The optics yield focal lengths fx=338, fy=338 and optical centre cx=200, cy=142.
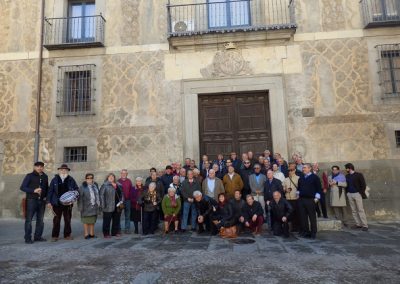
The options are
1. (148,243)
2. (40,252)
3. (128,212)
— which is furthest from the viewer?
(128,212)

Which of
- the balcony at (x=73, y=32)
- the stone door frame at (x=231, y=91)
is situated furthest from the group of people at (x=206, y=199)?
the balcony at (x=73, y=32)

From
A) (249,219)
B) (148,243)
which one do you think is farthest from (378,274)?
(148,243)

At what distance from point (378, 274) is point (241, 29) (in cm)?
835

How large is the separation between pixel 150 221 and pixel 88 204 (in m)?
1.48

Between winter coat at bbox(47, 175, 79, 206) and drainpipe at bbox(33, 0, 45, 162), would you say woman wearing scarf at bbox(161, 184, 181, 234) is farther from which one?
drainpipe at bbox(33, 0, 45, 162)

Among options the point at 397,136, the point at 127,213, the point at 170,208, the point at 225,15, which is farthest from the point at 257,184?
the point at 225,15

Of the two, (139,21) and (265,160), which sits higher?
(139,21)

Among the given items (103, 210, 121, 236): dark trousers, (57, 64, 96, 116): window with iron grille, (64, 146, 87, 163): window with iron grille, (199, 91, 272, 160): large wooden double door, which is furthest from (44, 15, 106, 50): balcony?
(103, 210, 121, 236): dark trousers

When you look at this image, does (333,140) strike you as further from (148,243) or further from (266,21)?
(148,243)

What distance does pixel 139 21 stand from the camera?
11539 millimetres

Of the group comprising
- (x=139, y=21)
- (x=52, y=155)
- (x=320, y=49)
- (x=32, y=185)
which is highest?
(x=139, y=21)

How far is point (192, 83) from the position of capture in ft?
36.1

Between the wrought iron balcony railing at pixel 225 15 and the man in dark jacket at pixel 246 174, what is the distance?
4670 millimetres

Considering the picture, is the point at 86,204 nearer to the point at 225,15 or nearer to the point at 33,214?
the point at 33,214
